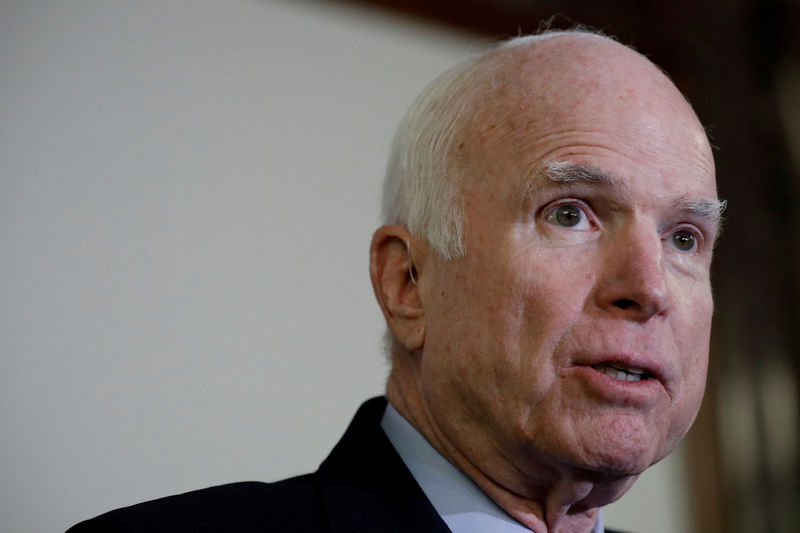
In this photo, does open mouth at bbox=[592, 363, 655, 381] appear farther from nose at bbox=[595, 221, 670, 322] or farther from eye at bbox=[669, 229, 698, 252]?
eye at bbox=[669, 229, 698, 252]

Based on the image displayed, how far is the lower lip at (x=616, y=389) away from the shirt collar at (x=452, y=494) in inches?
13.7

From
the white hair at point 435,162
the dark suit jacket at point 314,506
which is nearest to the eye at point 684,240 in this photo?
the white hair at point 435,162

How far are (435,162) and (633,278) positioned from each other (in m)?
0.52

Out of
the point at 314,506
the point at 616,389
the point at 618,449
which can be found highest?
the point at 616,389

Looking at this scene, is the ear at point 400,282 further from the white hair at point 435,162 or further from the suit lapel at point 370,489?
the suit lapel at point 370,489

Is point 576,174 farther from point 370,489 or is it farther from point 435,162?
point 370,489

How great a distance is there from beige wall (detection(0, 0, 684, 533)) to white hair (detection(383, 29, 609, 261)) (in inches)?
37.5

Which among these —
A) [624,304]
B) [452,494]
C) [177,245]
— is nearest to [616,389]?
[624,304]

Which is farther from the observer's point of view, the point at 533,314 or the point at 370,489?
the point at 370,489

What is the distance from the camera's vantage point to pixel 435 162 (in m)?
2.14

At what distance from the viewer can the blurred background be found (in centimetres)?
274

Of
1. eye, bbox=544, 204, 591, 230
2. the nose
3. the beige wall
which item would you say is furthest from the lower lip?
the beige wall

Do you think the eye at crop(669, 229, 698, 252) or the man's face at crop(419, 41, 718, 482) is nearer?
the man's face at crop(419, 41, 718, 482)

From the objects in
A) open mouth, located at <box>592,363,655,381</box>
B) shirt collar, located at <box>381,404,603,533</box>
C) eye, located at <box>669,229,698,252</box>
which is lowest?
shirt collar, located at <box>381,404,603,533</box>
